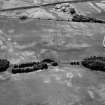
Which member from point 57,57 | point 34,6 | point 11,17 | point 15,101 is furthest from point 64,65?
point 34,6

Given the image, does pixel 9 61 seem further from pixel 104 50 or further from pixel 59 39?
pixel 104 50

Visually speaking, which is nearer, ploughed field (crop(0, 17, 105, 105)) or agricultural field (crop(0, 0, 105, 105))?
ploughed field (crop(0, 17, 105, 105))

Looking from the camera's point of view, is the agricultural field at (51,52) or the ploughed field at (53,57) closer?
the ploughed field at (53,57)

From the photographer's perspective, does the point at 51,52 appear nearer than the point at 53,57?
No

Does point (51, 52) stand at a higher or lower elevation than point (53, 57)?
higher
